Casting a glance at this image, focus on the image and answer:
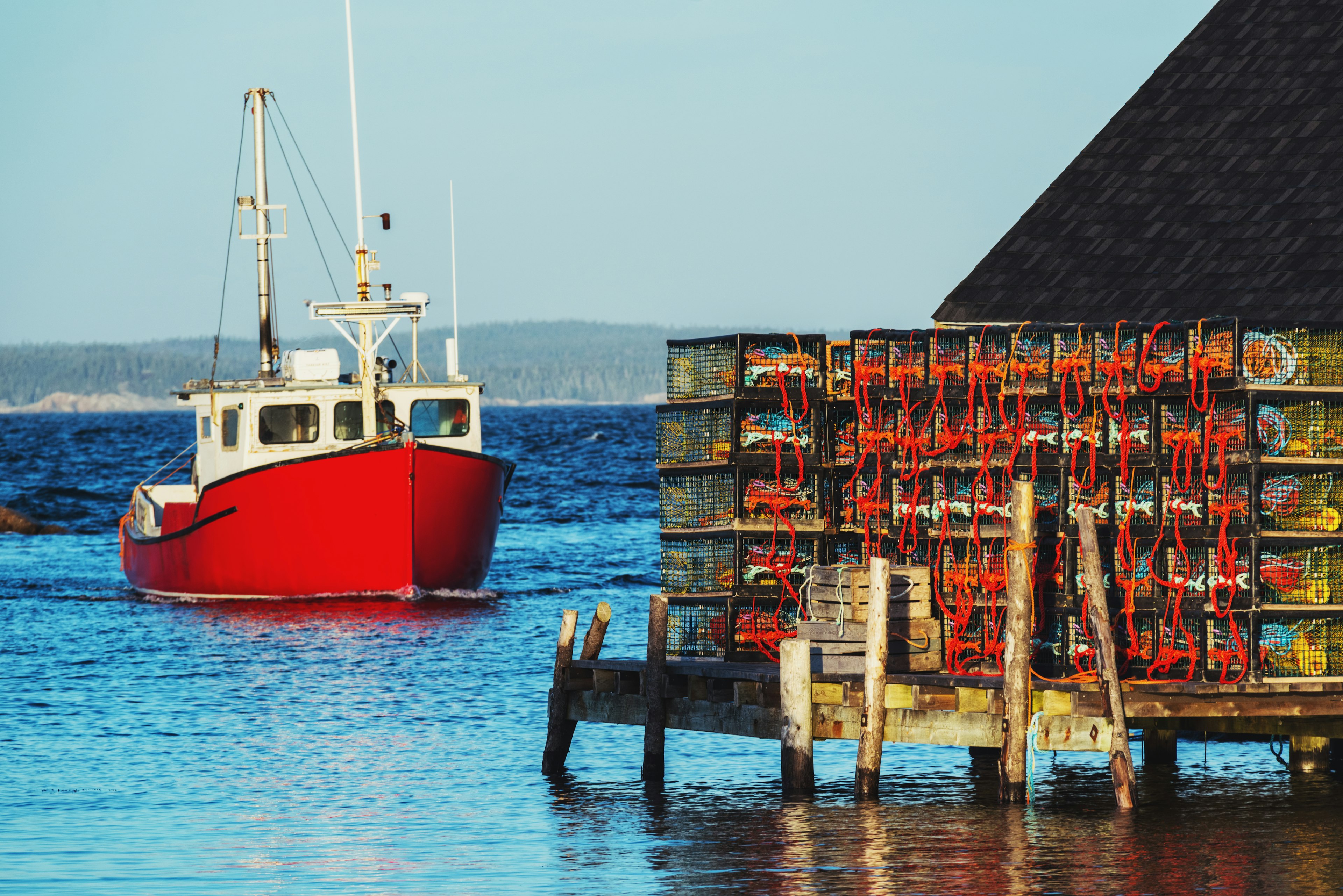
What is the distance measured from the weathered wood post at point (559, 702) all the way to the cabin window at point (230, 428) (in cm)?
1476

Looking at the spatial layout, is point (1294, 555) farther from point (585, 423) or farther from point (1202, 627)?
point (585, 423)

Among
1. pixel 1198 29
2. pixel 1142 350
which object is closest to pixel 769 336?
pixel 1142 350

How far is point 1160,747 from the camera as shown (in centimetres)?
1559

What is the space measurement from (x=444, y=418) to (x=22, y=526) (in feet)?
78.7

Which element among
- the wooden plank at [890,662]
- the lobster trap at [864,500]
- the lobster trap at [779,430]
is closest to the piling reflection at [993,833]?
the wooden plank at [890,662]

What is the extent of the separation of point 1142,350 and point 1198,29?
345 inches

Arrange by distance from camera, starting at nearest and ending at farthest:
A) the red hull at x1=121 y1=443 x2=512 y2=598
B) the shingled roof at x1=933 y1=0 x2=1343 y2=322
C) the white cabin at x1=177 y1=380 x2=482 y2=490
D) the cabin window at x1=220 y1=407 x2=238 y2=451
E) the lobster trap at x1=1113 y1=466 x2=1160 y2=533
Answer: the lobster trap at x1=1113 y1=466 x2=1160 y2=533 < the shingled roof at x1=933 y1=0 x2=1343 y2=322 < the red hull at x1=121 y1=443 x2=512 y2=598 < the white cabin at x1=177 y1=380 x2=482 y2=490 < the cabin window at x1=220 y1=407 x2=238 y2=451

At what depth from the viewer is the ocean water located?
454 inches

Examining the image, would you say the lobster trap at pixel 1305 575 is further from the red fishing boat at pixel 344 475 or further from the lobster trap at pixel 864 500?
the red fishing boat at pixel 344 475

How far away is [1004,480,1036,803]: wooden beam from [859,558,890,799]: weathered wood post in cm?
77

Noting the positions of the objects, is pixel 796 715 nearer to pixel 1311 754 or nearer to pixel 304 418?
pixel 1311 754

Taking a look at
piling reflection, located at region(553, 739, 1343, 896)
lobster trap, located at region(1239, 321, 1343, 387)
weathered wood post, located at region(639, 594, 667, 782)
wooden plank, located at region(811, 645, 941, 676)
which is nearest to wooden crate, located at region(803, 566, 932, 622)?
wooden plank, located at region(811, 645, 941, 676)

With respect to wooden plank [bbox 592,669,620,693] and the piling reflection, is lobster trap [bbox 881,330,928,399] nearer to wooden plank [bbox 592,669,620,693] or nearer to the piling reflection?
the piling reflection

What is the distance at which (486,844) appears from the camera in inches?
505
